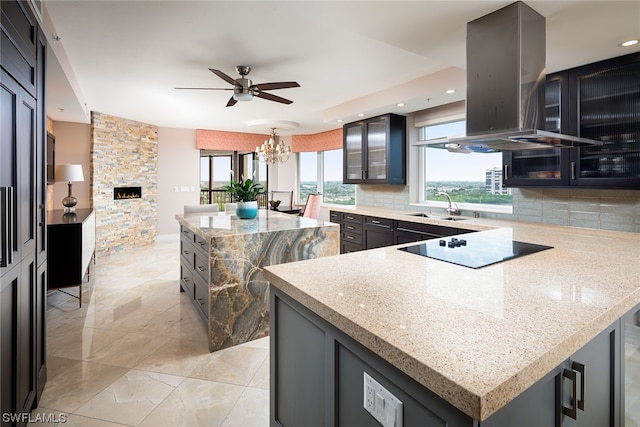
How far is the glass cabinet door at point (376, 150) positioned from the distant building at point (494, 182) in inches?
52.8

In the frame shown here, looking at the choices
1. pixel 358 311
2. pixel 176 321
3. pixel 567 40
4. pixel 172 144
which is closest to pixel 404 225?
pixel 567 40

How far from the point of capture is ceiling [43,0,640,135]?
1.99 m

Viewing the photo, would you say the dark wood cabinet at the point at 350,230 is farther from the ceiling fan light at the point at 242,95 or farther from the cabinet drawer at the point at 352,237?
the ceiling fan light at the point at 242,95

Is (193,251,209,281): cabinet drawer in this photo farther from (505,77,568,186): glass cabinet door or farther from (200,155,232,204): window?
(200,155,232,204): window

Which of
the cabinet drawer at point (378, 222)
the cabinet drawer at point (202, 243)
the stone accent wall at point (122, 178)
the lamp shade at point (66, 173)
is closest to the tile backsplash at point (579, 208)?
the cabinet drawer at point (378, 222)

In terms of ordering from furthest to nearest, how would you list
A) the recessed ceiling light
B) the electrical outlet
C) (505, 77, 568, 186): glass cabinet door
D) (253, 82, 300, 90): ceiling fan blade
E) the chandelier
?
the chandelier → (253, 82, 300, 90): ceiling fan blade → (505, 77, 568, 186): glass cabinet door → the recessed ceiling light → the electrical outlet

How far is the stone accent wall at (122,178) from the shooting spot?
5676 millimetres

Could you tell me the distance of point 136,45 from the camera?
9.53 feet

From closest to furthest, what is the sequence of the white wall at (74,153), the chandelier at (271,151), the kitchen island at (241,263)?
1. the kitchen island at (241,263)
2. the white wall at (74,153)
3. the chandelier at (271,151)

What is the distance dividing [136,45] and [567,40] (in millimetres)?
3345

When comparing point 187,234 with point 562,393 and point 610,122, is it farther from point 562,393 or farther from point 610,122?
point 610,122

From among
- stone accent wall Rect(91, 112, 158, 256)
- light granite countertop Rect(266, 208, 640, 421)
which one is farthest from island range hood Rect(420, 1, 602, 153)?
stone accent wall Rect(91, 112, 158, 256)

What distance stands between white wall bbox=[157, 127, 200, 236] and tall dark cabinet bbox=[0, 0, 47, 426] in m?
5.23

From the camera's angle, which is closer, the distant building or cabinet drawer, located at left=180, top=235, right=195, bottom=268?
cabinet drawer, located at left=180, top=235, right=195, bottom=268
